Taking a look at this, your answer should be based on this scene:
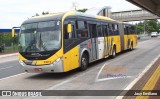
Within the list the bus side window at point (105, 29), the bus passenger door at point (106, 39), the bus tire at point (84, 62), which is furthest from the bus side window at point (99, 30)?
the bus tire at point (84, 62)

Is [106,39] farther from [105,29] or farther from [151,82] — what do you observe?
[151,82]

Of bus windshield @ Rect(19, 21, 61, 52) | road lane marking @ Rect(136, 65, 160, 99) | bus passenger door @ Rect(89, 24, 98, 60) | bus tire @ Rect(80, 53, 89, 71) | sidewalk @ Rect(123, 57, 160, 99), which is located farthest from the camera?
bus passenger door @ Rect(89, 24, 98, 60)

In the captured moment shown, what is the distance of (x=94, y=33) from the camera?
16938 mm

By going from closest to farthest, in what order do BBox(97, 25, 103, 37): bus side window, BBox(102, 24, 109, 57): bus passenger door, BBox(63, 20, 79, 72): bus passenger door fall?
BBox(63, 20, 79, 72): bus passenger door → BBox(97, 25, 103, 37): bus side window → BBox(102, 24, 109, 57): bus passenger door

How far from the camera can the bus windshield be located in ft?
40.8

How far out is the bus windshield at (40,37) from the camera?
12430 millimetres

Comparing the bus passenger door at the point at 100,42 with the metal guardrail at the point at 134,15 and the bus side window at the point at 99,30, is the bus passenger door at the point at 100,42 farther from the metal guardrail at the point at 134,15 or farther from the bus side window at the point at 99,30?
the metal guardrail at the point at 134,15

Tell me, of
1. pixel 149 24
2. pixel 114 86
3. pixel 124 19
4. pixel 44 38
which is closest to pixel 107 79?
pixel 114 86

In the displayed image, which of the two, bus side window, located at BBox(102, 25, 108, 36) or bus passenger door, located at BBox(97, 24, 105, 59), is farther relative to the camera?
bus side window, located at BBox(102, 25, 108, 36)

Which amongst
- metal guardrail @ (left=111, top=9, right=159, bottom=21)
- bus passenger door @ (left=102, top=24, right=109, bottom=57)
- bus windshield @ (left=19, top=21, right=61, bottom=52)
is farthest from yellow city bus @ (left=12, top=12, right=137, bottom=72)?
metal guardrail @ (left=111, top=9, right=159, bottom=21)

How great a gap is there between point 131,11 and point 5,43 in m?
56.4

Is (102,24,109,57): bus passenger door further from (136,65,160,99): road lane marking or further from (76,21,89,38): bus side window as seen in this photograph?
(136,65,160,99): road lane marking

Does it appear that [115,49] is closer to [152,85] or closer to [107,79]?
[107,79]

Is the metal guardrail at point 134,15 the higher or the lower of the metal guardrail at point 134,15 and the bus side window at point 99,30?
the higher
